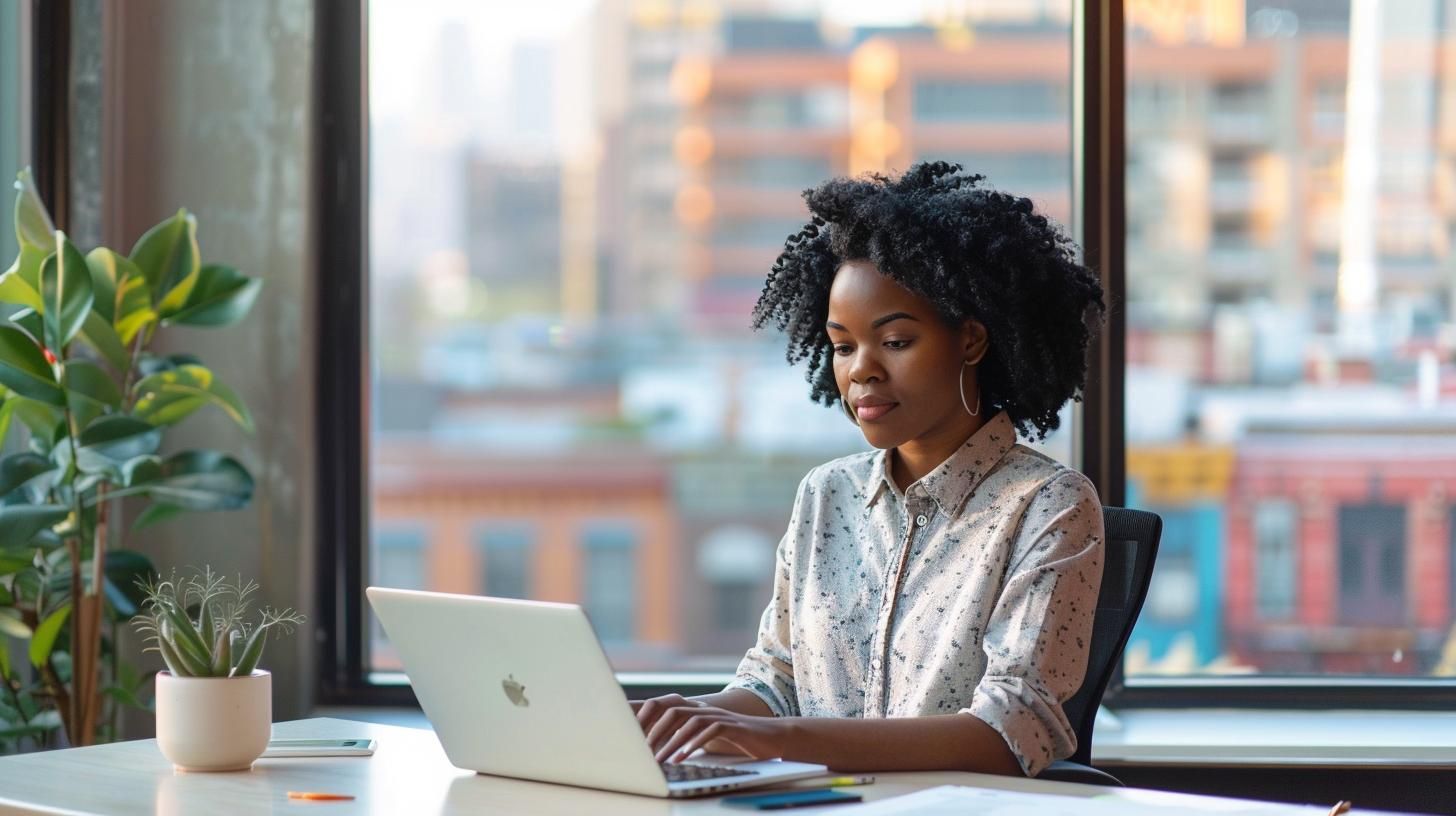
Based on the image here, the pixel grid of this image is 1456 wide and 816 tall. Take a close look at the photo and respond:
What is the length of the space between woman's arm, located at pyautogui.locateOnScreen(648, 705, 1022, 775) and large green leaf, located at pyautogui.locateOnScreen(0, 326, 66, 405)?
152 cm

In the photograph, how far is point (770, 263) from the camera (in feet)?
11.0

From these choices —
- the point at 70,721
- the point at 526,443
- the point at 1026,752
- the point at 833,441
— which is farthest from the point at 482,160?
the point at 1026,752

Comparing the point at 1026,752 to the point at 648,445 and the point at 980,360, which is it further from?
the point at 648,445

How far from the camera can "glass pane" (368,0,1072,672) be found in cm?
349

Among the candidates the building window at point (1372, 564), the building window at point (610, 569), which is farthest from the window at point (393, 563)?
the building window at point (1372, 564)

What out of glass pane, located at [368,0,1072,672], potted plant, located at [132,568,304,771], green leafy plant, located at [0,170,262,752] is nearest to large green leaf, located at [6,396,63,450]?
green leafy plant, located at [0,170,262,752]

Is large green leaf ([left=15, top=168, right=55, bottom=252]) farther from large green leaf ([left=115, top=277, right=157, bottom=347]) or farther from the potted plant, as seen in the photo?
the potted plant

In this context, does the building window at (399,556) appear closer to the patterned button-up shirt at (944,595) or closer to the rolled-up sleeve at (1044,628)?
the patterned button-up shirt at (944,595)

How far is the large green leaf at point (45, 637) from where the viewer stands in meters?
2.74

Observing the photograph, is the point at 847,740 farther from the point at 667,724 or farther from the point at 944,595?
the point at 944,595

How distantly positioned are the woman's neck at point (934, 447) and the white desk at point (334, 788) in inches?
20.6

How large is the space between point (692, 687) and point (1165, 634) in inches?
38.6

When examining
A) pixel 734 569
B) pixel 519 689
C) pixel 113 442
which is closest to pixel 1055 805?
pixel 519 689

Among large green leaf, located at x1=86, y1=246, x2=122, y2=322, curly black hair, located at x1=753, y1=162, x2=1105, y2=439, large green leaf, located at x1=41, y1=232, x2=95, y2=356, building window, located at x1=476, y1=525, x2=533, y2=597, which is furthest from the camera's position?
building window, located at x1=476, y1=525, x2=533, y2=597
